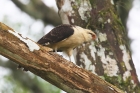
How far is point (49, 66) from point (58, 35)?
1.29m

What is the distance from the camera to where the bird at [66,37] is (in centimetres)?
472

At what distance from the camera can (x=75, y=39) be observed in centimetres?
481

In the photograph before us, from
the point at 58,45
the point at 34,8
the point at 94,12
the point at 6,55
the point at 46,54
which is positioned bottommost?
the point at 6,55

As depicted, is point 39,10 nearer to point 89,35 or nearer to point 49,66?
point 89,35

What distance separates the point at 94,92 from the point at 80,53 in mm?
1390

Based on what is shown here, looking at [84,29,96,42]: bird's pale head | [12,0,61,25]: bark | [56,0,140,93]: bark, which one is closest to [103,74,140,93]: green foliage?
[56,0,140,93]: bark

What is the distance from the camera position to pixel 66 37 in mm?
4777

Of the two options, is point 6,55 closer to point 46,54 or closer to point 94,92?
point 46,54

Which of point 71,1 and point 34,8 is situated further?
point 34,8

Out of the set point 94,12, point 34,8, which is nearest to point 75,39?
point 94,12

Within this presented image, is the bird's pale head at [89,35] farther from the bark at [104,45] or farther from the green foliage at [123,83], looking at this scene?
the green foliage at [123,83]

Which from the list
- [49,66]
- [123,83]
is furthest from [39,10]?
[49,66]

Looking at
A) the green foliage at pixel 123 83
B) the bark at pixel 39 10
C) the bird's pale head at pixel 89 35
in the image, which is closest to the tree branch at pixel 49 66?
the green foliage at pixel 123 83


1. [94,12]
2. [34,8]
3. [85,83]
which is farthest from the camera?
[34,8]
